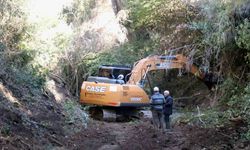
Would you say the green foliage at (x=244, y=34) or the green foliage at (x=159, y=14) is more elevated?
the green foliage at (x=159, y=14)

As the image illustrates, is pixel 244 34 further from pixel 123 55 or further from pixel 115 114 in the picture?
pixel 123 55

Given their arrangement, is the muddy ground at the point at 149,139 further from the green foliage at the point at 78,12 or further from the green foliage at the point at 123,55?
the green foliage at the point at 78,12

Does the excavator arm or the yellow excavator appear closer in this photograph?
the yellow excavator

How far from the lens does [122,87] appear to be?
1516cm

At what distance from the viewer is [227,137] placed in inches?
410

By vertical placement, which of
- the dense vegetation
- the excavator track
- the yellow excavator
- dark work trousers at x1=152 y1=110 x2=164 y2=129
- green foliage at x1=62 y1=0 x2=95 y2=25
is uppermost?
green foliage at x1=62 y1=0 x2=95 y2=25

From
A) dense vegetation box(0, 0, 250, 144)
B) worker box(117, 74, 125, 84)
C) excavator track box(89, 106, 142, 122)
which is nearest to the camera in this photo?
dense vegetation box(0, 0, 250, 144)

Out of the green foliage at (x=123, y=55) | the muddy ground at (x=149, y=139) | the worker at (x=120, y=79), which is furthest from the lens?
the green foliage at (x=123, y=55)

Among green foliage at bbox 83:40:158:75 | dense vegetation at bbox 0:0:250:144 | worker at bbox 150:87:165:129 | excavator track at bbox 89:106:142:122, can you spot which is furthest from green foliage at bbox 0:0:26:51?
green foliage at bbox 83:40:158:75

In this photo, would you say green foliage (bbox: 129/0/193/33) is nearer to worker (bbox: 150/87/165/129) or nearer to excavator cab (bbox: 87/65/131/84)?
excavator cab (bbox: 87/65/131/84)

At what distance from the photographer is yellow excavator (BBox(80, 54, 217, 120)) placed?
15.2 m

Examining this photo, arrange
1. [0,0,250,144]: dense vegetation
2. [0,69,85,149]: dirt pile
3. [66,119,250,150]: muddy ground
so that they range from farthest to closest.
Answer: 1. [0,0,250,144]: dense vegetation
2. [66,119,250,150]: muddy ground
3. [0,69,85,149]: dirt pile

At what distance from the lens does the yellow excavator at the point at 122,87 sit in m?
15.2

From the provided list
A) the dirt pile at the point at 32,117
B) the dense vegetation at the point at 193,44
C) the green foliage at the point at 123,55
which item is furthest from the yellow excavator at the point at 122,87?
the green foliage at the point at 123,55
